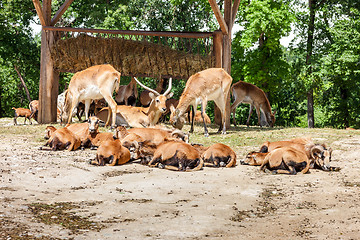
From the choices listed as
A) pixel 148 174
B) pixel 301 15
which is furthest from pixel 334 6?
pixel 148 174

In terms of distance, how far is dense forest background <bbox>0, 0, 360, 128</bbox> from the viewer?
88.0 ft

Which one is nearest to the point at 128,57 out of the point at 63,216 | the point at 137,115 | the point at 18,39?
the point at 137,115

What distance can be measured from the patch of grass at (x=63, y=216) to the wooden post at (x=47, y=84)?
12.7 m

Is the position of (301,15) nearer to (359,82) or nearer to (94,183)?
(359,82)

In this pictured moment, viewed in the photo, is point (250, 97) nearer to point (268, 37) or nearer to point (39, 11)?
point (268, 37)

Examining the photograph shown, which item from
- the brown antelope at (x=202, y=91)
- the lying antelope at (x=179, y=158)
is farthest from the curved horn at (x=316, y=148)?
the brown antelope at (x=202, y=91)

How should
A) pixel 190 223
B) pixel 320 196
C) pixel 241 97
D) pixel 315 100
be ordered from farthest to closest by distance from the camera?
pixel 315 100, pixel 241 97, pixel 320 196, pixel 190 223

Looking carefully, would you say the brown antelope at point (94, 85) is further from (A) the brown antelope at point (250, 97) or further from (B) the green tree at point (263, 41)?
(B) the green tree at point (263, 41)

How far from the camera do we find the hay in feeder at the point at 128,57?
59.6ft

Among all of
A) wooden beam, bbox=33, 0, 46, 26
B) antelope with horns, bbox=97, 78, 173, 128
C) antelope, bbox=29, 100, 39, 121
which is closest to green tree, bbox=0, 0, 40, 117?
antelope, bbox=29, 100, 39, 121

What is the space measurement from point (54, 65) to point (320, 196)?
44.4ft

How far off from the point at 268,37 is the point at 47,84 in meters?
13.5

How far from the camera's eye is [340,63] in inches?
1057

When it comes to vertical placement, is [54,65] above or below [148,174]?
above
